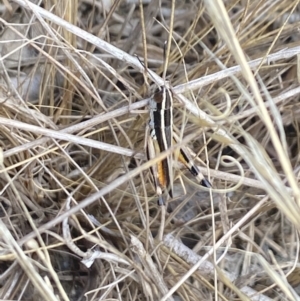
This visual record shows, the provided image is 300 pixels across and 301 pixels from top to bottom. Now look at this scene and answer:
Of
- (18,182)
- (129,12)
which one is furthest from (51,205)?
(129,12)

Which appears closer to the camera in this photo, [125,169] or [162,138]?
[162,138]

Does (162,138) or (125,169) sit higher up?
(162,138)

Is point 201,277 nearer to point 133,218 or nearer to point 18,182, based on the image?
point 133,218
